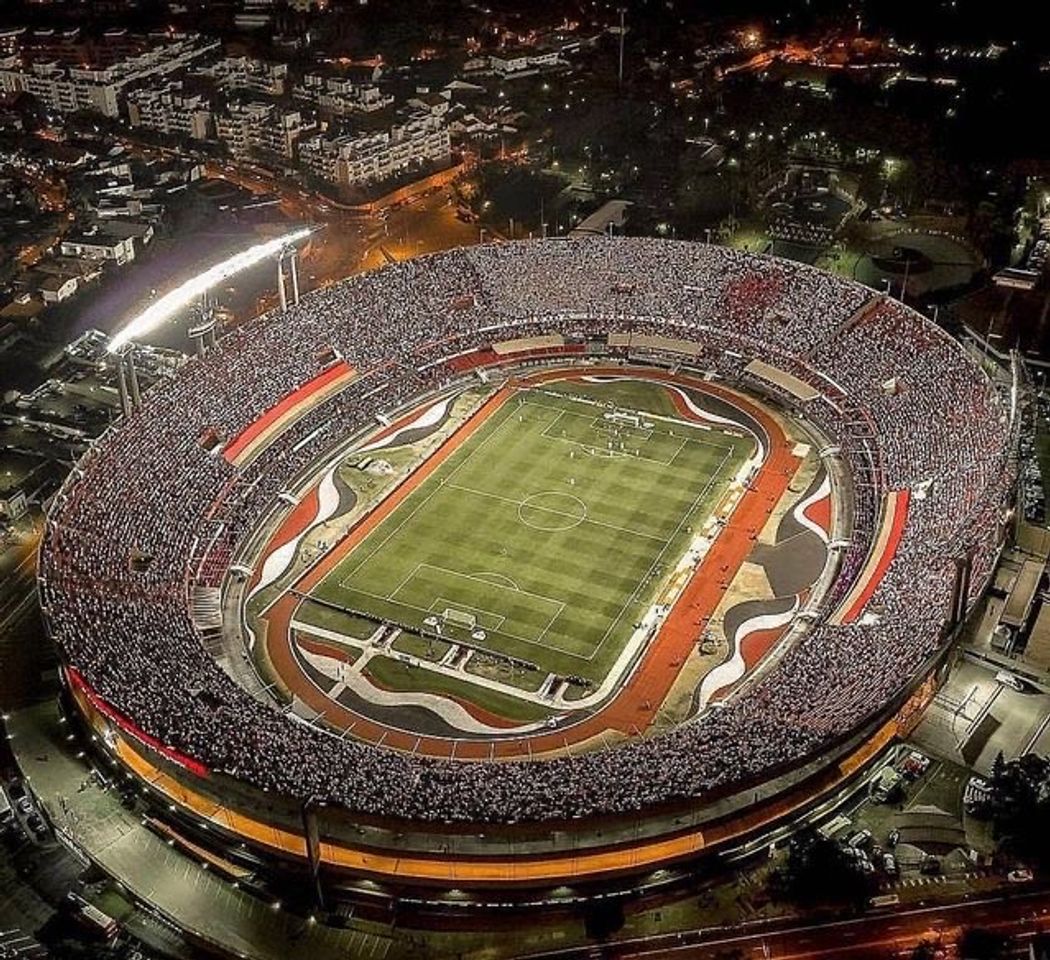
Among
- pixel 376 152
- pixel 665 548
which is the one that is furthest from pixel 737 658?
pixel 376 152

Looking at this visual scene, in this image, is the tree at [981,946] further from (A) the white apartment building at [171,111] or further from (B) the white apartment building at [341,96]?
(A) the white apartment building at [171,111]

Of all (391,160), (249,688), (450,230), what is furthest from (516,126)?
Result: (249,688)

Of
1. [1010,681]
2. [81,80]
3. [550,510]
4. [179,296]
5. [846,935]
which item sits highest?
[179,296]

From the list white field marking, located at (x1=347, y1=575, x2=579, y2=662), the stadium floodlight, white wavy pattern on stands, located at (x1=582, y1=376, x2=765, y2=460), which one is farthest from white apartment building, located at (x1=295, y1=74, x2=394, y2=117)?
white field marking, located at (x1=347, y1=575, x2=579, y2=662)

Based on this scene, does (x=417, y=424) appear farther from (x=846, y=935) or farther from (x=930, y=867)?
(x=846, y=935)

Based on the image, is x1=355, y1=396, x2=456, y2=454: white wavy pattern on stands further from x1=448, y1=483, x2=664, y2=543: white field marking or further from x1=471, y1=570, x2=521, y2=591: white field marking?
x1=471, y1=570, x2=521, y2=591: white field marking

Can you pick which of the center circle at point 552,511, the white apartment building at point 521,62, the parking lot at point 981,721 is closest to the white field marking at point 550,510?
the center circle at point 552,511
